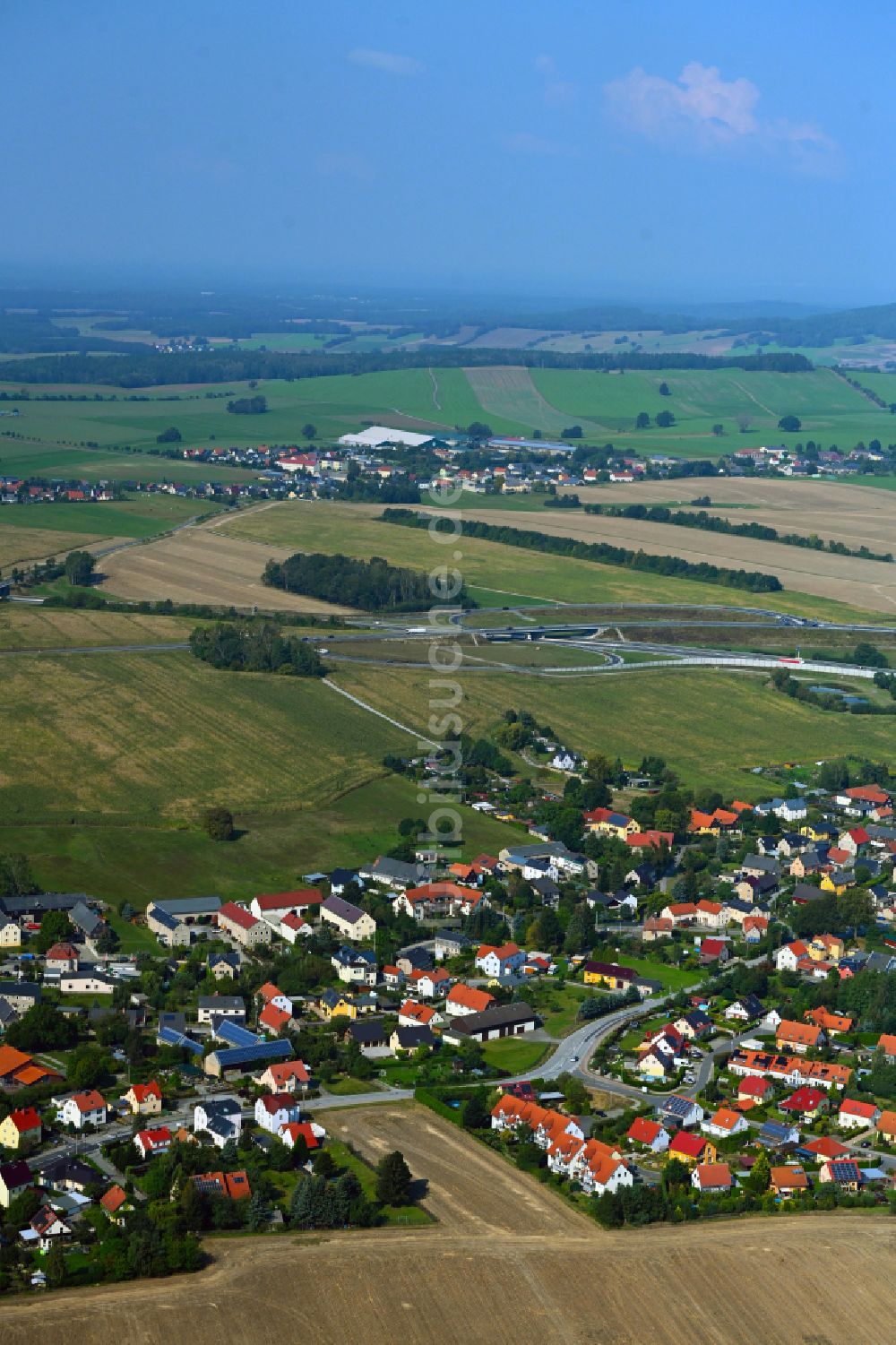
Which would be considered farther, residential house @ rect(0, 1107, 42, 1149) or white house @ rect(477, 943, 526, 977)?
white house @ rect(477, 943, 526, 977)

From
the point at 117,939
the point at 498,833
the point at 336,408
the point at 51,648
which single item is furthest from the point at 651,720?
the point at 336,408

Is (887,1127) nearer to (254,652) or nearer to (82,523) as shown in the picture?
(254,652)

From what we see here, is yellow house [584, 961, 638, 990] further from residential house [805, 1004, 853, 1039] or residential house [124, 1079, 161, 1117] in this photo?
residential house [124, 1079, 161, 1117]

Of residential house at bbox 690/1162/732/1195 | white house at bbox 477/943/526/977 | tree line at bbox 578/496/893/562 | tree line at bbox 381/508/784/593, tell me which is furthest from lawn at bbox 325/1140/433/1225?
tree line at bbox 578/496/893/562

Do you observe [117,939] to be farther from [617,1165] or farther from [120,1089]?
[617,1165]

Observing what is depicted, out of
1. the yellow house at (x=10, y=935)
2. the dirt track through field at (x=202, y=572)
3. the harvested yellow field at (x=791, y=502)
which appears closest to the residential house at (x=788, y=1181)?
the yellow house at (x=10, y=935)

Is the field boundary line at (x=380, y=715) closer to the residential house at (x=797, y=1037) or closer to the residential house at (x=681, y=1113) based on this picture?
the residential house at (x=797, y=1037)

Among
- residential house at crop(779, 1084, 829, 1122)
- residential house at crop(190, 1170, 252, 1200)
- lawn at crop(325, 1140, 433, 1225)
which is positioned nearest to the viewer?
lawn at crop(325, 1140, 433, 1225)
